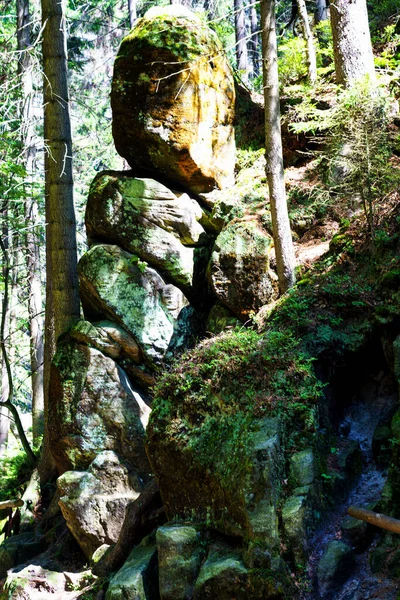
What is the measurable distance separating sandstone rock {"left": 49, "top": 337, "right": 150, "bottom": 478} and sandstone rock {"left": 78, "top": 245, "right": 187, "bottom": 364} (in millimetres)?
753

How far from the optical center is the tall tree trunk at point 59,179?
1094 cm

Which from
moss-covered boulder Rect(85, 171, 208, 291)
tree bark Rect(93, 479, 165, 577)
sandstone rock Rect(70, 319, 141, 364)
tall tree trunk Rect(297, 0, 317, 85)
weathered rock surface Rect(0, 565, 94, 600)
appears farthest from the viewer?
tall tree trunk Rect(297, 0, 317, 85)

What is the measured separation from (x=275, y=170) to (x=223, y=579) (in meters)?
6.09

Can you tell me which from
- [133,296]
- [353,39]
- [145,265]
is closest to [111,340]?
[133,296]

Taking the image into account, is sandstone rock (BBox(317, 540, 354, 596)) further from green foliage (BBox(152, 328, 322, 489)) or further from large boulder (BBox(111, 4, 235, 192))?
large boulder (BBox(111, 4, 235, 192))

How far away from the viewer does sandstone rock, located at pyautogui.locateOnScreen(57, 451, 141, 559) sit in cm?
905

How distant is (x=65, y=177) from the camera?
1105 cm

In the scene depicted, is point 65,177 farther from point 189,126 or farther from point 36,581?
point 36,581

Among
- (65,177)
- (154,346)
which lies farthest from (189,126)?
(154,346)

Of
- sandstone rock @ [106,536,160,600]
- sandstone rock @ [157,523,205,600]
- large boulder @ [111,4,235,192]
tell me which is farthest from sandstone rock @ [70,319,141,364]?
sandstone rock @ [157,523,205,600]

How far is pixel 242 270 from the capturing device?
378 inches

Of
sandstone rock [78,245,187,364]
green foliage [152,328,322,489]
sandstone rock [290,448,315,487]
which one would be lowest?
sandstone rock [290,448,315,487]

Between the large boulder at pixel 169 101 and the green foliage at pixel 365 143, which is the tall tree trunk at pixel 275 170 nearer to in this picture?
the green foliage at pixel 365 143

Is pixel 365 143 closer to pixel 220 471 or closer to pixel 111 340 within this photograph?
pixel 220 471
